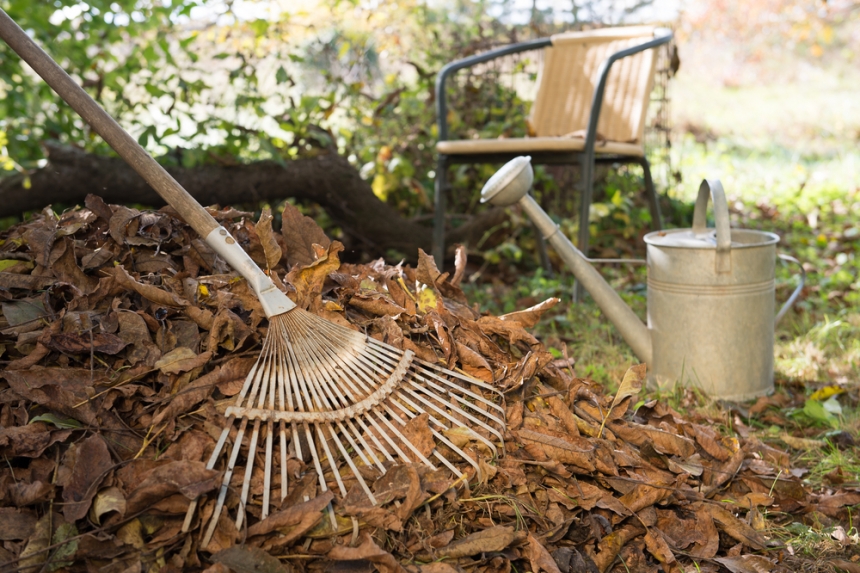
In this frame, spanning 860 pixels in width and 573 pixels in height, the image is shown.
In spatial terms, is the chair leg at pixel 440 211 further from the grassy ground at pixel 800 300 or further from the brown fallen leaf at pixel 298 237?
the brown fallen leaf at pixel 298 237

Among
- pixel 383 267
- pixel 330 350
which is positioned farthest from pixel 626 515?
pixel 383 267

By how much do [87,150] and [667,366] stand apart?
9.18 feet

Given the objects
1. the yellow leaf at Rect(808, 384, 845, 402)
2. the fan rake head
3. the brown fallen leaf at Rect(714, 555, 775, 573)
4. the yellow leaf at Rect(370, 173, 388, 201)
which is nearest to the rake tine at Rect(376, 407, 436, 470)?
the fan rake head

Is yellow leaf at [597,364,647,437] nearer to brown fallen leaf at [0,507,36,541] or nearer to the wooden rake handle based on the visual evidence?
the wooden rake handle

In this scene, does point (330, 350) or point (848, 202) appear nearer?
point (330, 350)

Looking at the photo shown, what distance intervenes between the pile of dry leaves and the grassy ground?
19cm

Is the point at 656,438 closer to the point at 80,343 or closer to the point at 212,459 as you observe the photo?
the point at 212,459

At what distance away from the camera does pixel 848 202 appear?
4812mm

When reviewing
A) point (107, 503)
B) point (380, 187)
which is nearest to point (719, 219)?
point (107, 503)

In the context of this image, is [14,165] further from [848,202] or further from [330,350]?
[848,202]

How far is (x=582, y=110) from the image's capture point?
3648 millimetres

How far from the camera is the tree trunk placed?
3.14 meters

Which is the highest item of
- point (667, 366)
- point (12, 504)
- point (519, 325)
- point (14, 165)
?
point (14, 165)

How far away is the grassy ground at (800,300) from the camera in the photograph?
198 cm
